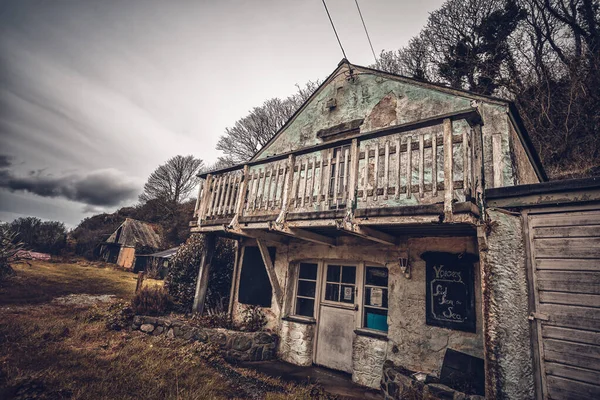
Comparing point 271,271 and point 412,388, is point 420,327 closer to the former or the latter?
point 412,388

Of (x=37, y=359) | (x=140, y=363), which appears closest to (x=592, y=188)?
(x=140, y=363)

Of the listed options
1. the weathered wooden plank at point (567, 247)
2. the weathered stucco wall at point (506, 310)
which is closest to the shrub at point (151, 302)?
the weathered stucco wall at point (506, 310)

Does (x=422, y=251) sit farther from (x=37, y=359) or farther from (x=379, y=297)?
(x=37, y=359)

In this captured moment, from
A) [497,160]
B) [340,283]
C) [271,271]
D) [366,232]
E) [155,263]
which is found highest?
[497,160]

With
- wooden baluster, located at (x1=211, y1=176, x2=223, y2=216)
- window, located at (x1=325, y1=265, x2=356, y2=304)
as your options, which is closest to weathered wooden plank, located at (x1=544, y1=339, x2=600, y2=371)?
window, located at (x1=325, y1=265, x2=356, y2=304)

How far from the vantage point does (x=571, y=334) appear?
302 cm

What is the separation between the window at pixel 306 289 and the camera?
6738 mm

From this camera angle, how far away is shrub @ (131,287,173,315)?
765 centimetres

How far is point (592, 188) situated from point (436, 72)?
14.8 m

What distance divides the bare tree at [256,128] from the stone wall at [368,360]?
59.5 feet

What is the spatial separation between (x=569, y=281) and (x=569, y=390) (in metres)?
1.11

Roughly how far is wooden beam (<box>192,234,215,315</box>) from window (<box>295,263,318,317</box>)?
256cm

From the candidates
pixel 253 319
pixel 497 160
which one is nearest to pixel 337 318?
pixel 253 319

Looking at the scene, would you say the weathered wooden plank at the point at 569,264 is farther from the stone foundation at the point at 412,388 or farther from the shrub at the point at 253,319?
the shrub at the point at 253,319
